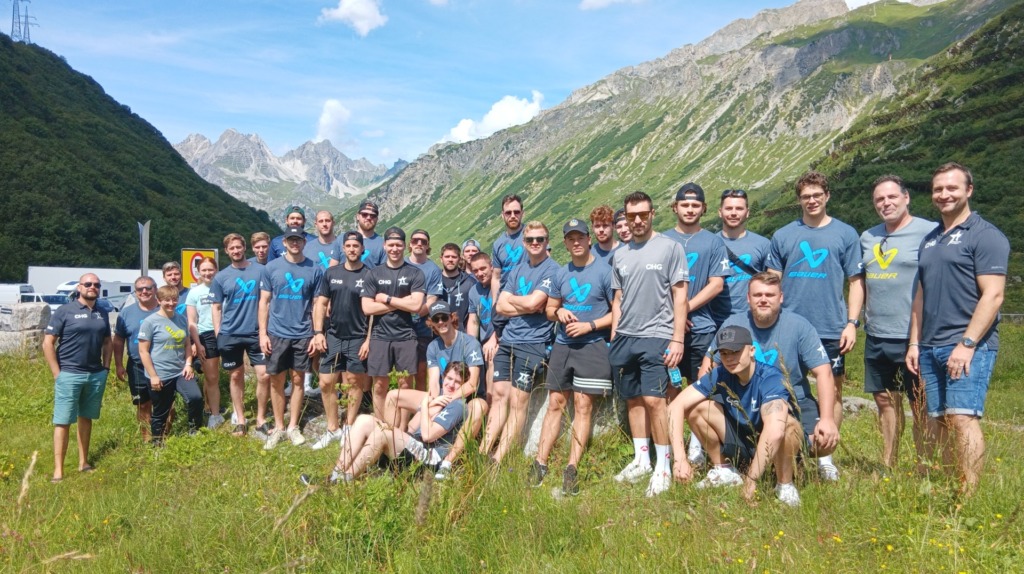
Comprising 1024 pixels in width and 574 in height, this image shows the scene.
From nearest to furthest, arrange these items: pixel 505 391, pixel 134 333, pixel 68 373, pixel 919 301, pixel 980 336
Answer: pixel 980 336
pixel 919 301
pixel 505 391
pixel 68 373
pixel 134 333

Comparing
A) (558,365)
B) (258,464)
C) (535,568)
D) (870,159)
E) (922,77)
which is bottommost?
(258,464)

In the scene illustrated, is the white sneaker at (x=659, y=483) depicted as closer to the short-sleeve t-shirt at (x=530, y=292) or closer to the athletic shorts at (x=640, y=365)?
the athletic shorts at (x=640, y=365)

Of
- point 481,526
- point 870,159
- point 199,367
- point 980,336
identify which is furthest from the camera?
point 870,159

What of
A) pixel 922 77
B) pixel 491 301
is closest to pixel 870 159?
pixel 922 77

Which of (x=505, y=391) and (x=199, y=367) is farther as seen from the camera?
(x=199, y=367)

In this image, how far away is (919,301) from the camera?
4.50 metres

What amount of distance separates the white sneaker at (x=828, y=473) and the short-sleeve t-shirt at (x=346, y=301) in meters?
5.24

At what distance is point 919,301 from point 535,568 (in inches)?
136

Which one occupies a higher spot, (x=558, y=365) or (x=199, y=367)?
(x=558, y=365)

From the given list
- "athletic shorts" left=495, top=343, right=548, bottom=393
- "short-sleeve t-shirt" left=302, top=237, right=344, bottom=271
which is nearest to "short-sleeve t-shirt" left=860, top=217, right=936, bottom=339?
"athletic shorts" left=495, top=343, right=548, bottom=393

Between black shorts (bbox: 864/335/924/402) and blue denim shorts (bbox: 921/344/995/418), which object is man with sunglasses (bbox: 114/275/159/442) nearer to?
black shorts (bbox: 864/335/924/402)

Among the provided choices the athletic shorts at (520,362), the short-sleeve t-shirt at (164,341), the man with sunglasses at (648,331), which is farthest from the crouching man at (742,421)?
the short-sleeve t-shirt at (164,341)

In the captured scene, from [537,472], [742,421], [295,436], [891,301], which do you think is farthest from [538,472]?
[295,436]

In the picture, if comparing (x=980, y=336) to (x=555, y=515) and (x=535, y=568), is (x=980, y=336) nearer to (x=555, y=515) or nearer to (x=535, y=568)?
(x=555, y=515)
